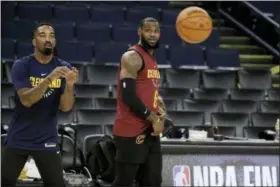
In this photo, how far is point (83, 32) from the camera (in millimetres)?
9438

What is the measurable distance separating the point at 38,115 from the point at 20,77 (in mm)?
249

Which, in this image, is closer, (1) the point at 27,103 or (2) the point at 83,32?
(1) the point at 27,103

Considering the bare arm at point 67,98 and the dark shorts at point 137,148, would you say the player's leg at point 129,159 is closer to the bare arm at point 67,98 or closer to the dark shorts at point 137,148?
the dark shorts at point 137,148

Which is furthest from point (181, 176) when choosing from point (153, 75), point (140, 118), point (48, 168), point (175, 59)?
point (175, 59)

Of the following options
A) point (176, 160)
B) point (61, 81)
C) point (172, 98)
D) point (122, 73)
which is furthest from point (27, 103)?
point (172, 98)

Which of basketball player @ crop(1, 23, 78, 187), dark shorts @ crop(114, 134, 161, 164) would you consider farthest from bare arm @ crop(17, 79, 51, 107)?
dark shorts @ crop(114, 134, 161, 164)

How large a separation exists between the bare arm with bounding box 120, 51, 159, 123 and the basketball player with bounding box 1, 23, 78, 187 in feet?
1.19

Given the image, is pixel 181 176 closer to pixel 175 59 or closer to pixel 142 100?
pixel 142 100

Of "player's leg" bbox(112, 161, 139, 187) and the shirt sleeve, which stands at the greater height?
the shirt sleeve

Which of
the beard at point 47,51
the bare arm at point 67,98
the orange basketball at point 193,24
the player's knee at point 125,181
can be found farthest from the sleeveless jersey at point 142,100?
the orange basketball at point 193,24

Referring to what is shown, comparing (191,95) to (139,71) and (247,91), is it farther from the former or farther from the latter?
(139,71)

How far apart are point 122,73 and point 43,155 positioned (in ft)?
2.33

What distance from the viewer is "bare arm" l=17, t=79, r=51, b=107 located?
349cm

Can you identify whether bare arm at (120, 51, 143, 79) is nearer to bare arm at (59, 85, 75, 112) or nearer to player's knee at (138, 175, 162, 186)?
bare arm at (59, 85, 75, 112)
